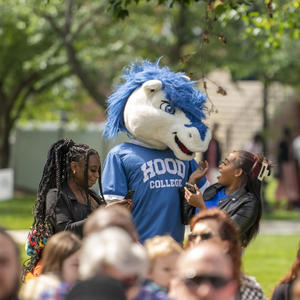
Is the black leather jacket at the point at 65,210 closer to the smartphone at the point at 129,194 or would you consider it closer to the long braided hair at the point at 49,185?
the long braided hair at the point at 49,185

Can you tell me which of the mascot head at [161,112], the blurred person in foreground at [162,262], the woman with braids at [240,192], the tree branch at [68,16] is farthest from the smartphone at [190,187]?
the tree branch at [68,16]

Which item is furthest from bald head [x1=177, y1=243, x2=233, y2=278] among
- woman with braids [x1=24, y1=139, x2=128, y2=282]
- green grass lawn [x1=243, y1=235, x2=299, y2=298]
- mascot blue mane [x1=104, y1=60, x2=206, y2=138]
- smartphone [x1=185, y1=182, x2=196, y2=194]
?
green grass lawn [x1=243, y1=235, x2=299, y2=298]

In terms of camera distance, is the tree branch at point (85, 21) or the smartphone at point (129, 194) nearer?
the smartphone at point (129, 194)

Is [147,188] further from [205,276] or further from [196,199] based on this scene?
[205,276]

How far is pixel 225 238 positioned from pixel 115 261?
1.39 meters

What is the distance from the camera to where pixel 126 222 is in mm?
3262

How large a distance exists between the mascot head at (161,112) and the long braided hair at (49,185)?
736 millimetres

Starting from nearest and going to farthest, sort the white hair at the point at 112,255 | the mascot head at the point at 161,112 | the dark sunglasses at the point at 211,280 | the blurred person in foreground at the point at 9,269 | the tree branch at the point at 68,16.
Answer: the white hair at the point at 112,255 → the dark sunglasses at the point at 211,280 → the blurred person in foreground at the point at 9,269 → the mascot head at the point at 161,112 → the tree branch at the point at 68,16

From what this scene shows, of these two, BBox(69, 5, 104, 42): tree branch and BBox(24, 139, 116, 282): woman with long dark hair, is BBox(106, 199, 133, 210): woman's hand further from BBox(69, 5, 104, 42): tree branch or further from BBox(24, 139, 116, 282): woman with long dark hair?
BBox(69, 5, 104, 42): tree branch

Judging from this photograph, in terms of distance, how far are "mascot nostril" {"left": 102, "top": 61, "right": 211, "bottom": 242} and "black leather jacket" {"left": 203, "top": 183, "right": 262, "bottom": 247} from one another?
17.5 inches

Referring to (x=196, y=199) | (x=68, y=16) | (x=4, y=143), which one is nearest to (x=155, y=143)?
(x=196, y=199)

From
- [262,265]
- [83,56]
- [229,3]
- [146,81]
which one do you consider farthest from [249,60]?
[146,81]

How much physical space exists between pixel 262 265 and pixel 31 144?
568 inches

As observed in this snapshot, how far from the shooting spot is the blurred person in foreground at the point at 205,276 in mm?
2979
